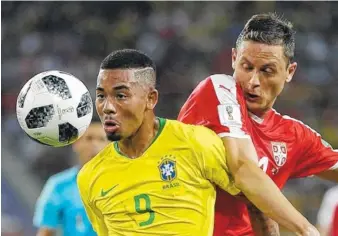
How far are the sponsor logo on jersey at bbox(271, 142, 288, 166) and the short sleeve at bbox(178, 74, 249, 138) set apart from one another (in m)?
0.33

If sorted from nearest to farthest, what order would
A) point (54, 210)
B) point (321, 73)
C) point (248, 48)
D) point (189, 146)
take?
point (189, 146) → point (248, 48) → point (54, 210) → point (321, 73)

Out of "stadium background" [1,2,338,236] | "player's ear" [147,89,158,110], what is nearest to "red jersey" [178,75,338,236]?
"player's ear" [147,89,158,110]

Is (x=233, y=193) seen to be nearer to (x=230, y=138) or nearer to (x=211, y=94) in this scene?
(x=230, y=138)

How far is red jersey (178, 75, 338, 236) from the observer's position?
3.68m

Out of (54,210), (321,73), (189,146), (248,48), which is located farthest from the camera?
(321,73)

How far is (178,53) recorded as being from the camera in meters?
11.3

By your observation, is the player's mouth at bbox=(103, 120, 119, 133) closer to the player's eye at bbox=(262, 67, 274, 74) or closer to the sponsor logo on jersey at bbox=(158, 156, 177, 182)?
the sponsor logo on jersey at bbox=(158, 156, 177, 182)

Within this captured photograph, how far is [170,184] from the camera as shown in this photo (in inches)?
140

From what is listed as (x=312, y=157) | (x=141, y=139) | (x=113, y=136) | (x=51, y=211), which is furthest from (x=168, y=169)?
(x=51, y=211)

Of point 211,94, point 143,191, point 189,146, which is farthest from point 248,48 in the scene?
point 143,191

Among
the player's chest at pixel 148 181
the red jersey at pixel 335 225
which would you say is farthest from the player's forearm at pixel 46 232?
the player's chest at pixel 148 181

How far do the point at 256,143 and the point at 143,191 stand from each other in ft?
2.36

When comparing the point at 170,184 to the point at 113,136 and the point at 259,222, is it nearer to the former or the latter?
the point at 113,136

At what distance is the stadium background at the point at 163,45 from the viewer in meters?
10.1
